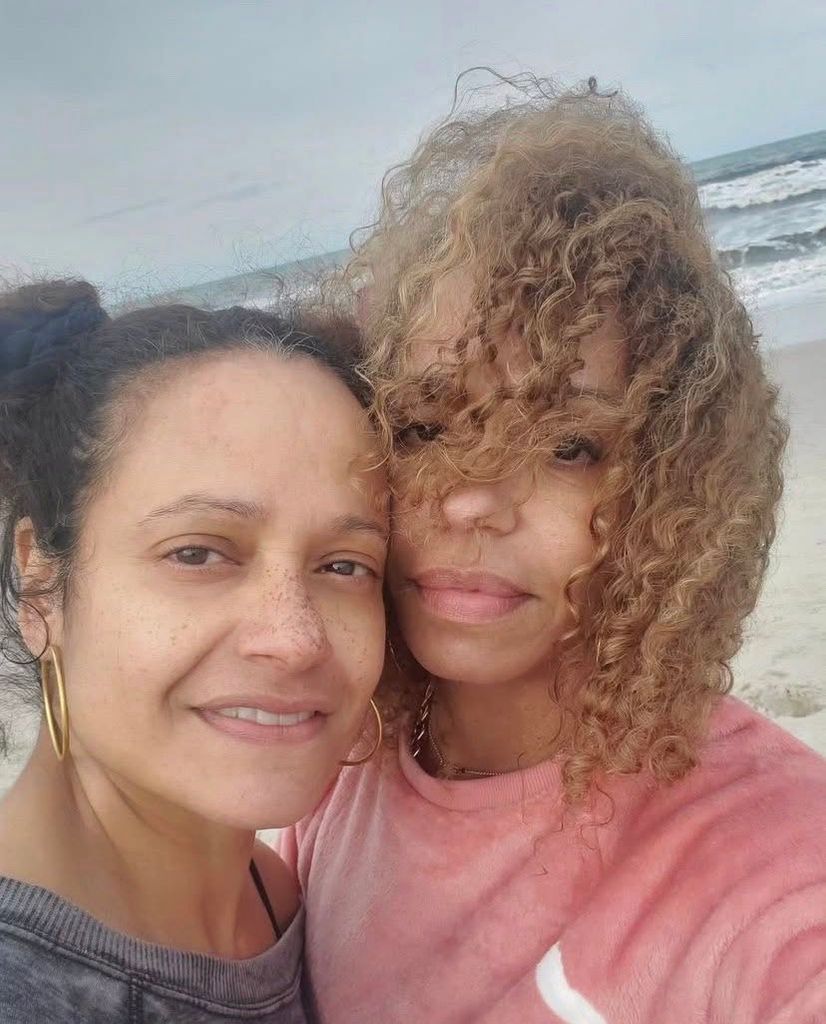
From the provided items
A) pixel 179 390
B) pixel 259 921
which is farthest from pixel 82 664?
pixel 259 921

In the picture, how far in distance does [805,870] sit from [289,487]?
3.26ft

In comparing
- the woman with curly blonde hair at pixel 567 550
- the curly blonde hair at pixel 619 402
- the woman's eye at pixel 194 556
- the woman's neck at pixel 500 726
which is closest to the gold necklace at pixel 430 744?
the woman's neck at pixel 500 726

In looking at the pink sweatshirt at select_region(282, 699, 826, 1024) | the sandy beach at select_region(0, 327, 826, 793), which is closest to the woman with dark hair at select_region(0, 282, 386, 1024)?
the pink sweatshirt at select_region(282, 699, 826, 1024)

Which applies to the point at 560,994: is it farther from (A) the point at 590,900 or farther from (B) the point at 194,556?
(B) the point at 194,556

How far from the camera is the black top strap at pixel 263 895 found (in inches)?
71.5

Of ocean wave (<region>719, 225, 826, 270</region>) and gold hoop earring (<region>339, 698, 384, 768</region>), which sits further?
ocean wave (<region>719, 225, 826, 270</region>)

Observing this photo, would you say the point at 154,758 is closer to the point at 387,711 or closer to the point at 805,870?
the point at 387,711

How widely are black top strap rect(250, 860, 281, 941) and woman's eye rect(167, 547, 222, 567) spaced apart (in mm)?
820

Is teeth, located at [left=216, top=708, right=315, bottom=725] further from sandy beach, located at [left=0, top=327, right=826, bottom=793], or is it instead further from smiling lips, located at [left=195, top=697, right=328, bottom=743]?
sandy beach, located at [left=0, top=327, right=826, bottom=793]

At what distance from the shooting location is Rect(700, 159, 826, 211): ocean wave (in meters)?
17.6

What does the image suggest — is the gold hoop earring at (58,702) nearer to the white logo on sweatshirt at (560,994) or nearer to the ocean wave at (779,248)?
the white logo on sweatshirt at (560,994)

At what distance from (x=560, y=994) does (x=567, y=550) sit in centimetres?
74

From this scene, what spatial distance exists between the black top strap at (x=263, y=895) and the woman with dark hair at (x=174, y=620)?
5.3 inches

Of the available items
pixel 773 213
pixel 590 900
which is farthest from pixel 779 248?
pixel 590 900
